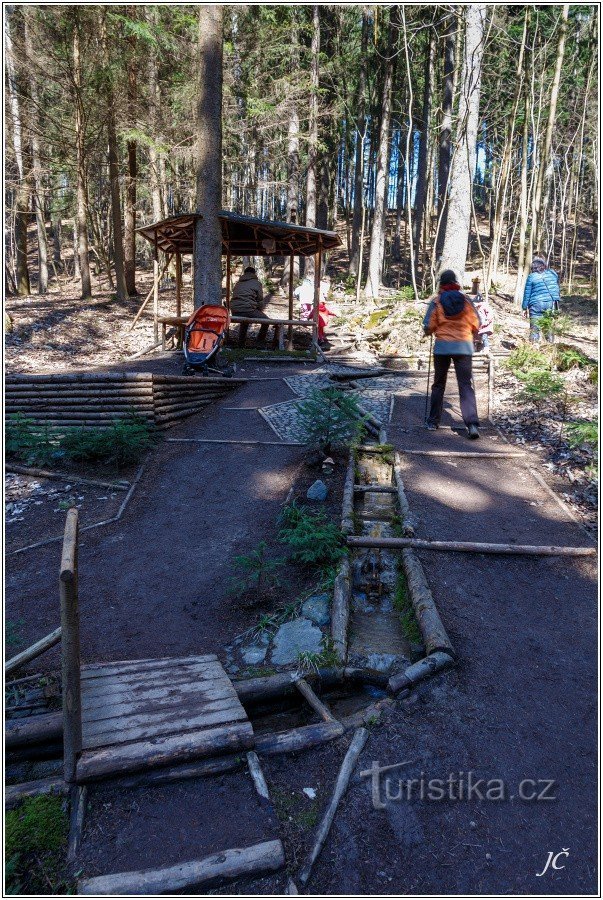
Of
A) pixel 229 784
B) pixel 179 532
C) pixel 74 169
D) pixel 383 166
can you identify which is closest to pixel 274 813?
pixel 229 784

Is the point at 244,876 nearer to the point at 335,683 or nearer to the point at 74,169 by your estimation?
the point at 335,683

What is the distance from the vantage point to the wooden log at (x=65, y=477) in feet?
24.4

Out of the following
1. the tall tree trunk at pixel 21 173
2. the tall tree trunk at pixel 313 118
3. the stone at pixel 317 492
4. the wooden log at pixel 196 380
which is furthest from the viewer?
the tall tree trunk at pixel 313 118

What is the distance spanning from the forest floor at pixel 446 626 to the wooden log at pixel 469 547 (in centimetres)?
10

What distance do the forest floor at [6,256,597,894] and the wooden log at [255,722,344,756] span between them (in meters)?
0.06

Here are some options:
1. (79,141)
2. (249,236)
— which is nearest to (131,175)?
(79,141)

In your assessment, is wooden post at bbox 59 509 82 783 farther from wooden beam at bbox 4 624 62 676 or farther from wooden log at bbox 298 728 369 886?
wooden log at bbox 298 728 369 886

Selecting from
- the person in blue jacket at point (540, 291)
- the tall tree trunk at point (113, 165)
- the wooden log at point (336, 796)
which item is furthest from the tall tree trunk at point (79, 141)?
the wooden log at point (336, 796)

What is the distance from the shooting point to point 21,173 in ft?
65.0

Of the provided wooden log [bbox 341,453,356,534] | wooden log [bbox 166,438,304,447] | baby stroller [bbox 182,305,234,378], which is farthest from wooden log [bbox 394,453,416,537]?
baby stroller [bbox 182,305,234,378]

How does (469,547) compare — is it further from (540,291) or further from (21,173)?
(21,173)

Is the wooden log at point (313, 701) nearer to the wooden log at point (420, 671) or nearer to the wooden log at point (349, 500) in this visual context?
the wooden log at point (420, 671)

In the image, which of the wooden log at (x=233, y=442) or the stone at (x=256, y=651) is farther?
the wooden log at (x=233, y=442)

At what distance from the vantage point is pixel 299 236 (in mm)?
14070
